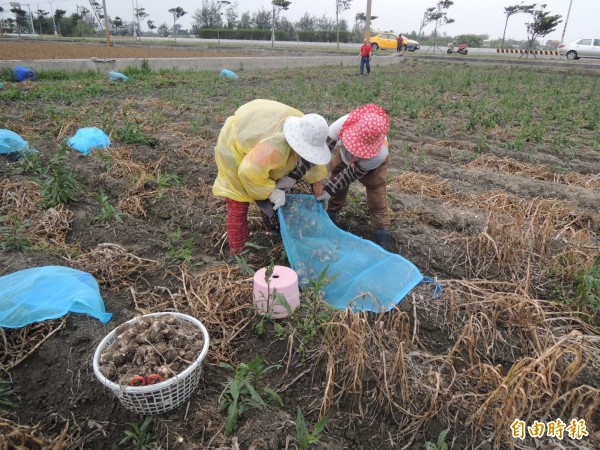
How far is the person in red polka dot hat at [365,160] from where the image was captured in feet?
8.75

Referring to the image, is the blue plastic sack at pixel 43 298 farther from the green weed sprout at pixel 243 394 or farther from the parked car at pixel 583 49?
the parked car at pixel 583 49

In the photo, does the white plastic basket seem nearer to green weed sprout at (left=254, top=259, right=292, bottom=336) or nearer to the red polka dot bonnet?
green weed sprout at (left=254, top=259, right=292, bottom=336)

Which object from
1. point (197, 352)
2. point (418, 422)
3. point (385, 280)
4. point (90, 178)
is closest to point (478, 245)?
point (385, 280)

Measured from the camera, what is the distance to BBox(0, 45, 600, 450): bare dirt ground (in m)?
1.79

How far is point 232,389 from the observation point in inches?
70.1

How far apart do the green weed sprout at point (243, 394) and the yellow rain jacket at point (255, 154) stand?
3.77ft

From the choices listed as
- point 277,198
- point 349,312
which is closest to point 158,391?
point 349,312

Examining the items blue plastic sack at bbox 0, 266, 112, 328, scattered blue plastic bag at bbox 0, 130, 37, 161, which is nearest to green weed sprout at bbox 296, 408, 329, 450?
blue plastic sack at bbox 0, 266, 112, 328

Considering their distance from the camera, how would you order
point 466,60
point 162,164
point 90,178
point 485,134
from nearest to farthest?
point 90,178, point 162,164, point 485,134, point 466,60

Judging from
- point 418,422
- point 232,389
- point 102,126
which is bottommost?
point 418,422

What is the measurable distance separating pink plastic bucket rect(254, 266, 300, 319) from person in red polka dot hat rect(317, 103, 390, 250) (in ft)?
2.83

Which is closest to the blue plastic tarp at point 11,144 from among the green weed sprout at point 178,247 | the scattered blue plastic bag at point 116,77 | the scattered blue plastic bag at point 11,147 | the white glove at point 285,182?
the scattered blue plastic bag at point 11,147

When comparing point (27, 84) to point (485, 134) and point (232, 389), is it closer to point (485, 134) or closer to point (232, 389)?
point (485, 134)

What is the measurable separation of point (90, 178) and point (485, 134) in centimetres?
567
